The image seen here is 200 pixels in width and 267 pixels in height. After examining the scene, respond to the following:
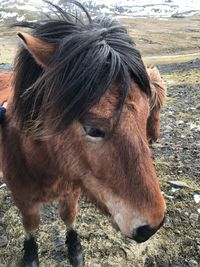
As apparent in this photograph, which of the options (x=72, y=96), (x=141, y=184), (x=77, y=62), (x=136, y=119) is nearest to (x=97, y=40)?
(x=77, y=62)

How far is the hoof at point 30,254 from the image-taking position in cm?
460

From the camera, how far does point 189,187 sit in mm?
5980

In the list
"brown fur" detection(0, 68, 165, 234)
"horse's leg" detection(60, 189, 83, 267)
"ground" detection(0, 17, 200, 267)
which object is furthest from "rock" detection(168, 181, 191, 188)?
"brown fur" detection(0, 68, 165, 234)

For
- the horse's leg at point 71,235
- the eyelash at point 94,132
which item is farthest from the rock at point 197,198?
the eyelash at point 94,132

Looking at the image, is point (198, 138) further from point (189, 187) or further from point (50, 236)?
point (50, 236)

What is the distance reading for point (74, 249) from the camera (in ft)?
15.3

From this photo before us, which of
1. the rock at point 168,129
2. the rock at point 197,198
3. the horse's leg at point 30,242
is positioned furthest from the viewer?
the rock at point 168,129

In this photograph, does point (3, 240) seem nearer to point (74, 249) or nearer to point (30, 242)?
point (30, 242)

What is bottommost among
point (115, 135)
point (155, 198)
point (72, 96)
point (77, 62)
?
point (155, 198)

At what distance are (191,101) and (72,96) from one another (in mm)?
9265

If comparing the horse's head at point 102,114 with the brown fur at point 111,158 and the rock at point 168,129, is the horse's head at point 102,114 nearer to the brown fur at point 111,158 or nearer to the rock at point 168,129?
the brown fur at point 111,158

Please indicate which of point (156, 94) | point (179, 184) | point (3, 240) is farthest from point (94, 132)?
point (179, 184)

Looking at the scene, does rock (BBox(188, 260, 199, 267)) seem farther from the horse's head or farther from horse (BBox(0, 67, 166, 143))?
the horse's head

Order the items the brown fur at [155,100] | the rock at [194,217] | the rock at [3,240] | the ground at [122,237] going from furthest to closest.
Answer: the rock at [194,217] < the rock at [3,240] < the ground at [122,237] < the brown fur at [155,100]
